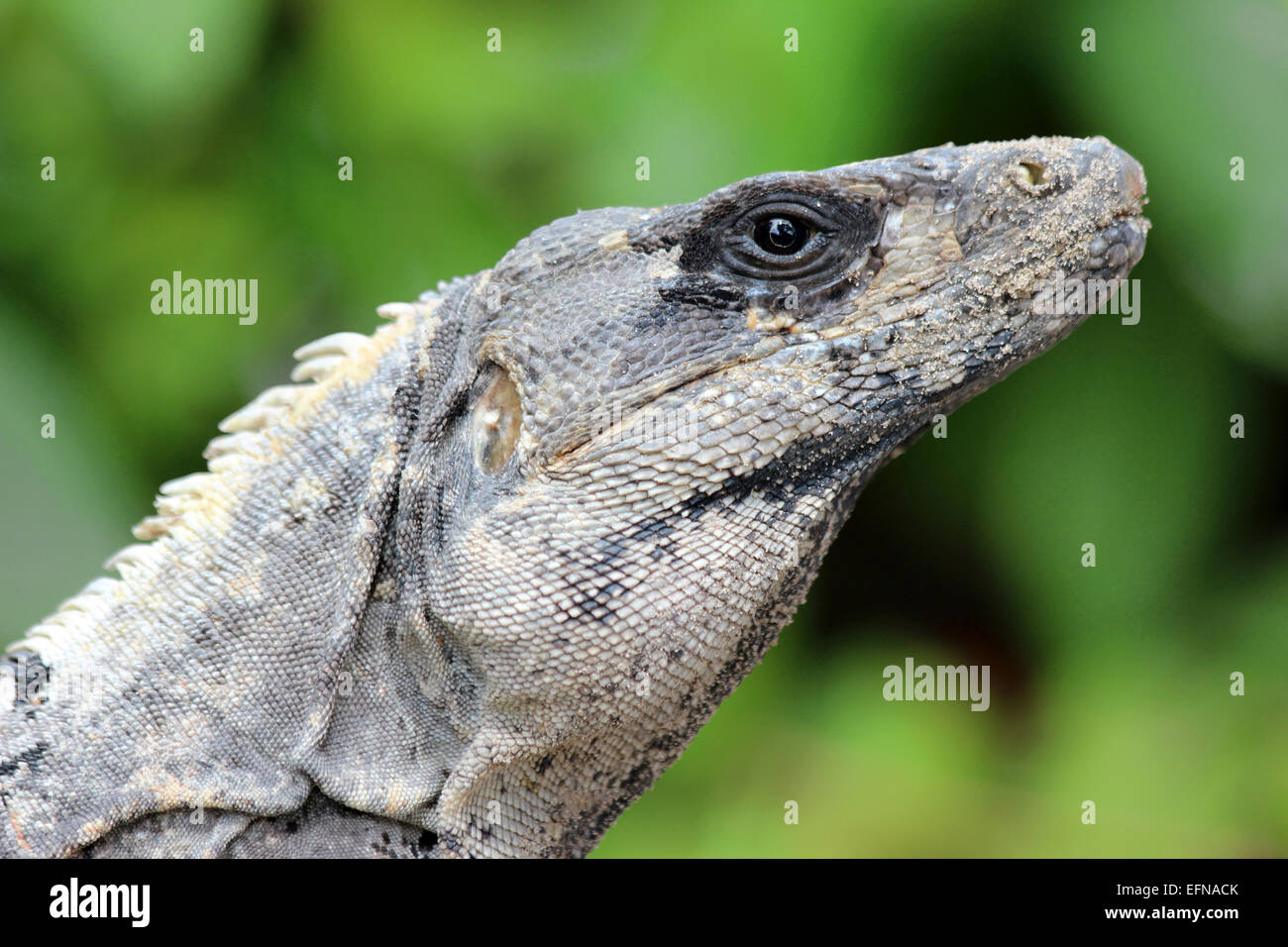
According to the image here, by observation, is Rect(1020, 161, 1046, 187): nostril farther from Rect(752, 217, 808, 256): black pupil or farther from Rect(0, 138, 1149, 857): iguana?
Rect(752, 217, 808, 256): black pupil

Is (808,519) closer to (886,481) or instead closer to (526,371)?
(526,371)

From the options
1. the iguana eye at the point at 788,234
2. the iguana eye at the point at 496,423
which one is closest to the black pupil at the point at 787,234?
the iguana eye at the point at 788,234

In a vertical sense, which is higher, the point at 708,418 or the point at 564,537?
the point at 708,418

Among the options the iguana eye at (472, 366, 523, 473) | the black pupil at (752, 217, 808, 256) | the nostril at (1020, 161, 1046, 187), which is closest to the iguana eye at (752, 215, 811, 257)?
the black pupil at (752, 217, 808, 256)

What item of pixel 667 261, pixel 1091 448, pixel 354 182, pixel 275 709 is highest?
pixel 354 182

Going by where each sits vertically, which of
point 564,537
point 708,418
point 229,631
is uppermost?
A: point 708,418

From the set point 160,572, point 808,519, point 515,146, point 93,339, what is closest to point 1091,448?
point 515,146

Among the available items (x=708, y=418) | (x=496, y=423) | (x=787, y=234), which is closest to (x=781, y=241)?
(x=787, y=234)

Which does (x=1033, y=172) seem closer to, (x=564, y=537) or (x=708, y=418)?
(x=708, y=418)
